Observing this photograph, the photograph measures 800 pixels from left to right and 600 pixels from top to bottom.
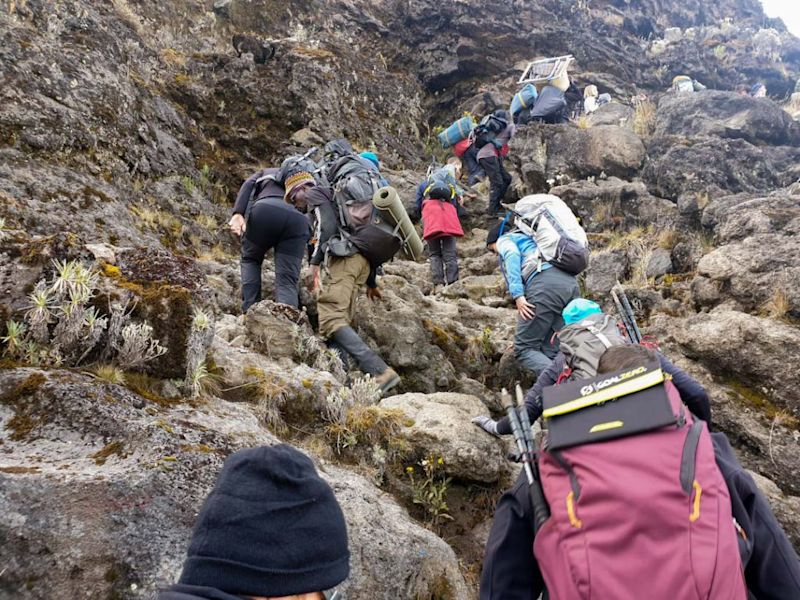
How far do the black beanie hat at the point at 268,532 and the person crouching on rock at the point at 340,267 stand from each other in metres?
3.72

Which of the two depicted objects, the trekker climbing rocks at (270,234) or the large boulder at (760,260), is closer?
the trekker climbing rocks at (270,234)

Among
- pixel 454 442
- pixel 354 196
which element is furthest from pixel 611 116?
pixel 454 442

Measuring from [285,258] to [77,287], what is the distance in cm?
324

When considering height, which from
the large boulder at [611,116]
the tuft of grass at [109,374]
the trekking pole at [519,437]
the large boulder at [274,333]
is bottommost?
the large boulder at [274,333]

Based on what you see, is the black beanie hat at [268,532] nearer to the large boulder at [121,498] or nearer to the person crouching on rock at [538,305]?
the large boulder at [121,498]

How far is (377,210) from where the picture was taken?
241 inches

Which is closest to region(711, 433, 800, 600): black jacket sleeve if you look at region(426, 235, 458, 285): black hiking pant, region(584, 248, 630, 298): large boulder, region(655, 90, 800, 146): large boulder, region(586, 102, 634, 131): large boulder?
region(584, 248, 630, 298): large boulder

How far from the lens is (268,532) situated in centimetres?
160

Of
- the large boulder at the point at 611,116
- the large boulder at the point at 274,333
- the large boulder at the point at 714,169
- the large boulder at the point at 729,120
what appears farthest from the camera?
the large boulder at the point at 611,116

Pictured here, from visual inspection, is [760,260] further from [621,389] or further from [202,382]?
[202,382]

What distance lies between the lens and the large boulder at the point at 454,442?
4.26 m

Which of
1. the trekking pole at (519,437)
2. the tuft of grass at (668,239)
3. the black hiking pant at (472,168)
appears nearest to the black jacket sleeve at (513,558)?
the trekking pole at (519,437)

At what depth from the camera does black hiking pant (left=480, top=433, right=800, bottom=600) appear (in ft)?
8.08

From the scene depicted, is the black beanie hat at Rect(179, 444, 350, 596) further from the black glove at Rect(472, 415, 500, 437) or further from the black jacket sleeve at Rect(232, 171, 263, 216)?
the black jacket sleeve at Rect(232, 171, 263, 216)
